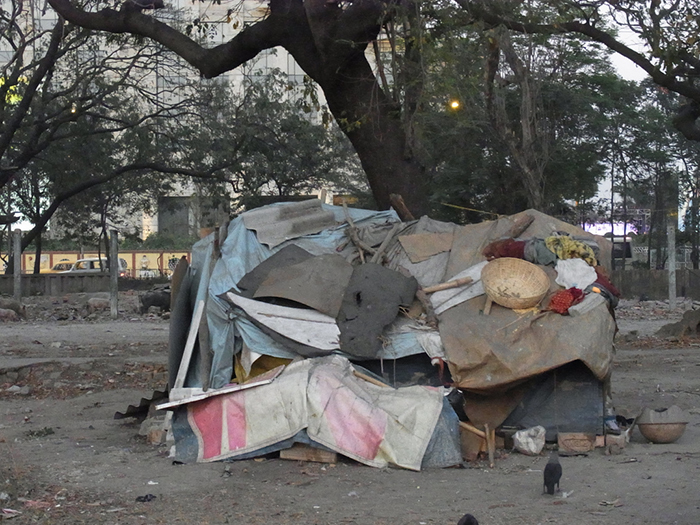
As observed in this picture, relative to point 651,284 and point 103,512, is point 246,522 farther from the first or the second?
point 651,284

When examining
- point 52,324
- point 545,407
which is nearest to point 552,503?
point 545,407

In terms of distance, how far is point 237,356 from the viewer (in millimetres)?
7047

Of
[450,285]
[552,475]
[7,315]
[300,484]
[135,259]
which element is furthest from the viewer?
[135,259]

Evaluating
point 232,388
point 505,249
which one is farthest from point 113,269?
point 505,249

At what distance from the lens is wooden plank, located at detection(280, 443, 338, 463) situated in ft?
20.0

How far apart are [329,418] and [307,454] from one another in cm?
33

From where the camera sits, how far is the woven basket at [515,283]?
6520 mm

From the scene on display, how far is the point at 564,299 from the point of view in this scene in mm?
6543

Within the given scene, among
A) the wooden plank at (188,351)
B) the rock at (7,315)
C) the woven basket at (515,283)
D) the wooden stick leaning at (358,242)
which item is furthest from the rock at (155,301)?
the woven basket at (515,283)

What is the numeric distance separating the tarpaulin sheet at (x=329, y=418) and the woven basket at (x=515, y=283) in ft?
2.96

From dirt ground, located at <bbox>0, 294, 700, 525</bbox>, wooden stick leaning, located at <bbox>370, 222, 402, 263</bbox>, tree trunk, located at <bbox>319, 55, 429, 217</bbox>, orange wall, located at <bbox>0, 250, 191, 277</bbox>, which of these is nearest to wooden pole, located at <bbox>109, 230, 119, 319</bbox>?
dirt ground, located at <bbox>0, 294, 700, 525</bbox>

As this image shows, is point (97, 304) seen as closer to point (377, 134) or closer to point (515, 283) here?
point (377, 134)

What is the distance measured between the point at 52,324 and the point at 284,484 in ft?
40.7

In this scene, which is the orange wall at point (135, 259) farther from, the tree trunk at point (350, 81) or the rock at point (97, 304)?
the tree trunk at point (350, 81)
